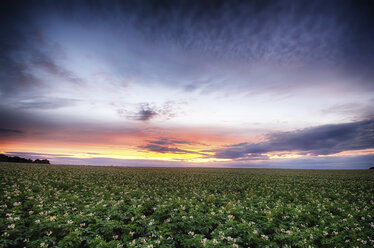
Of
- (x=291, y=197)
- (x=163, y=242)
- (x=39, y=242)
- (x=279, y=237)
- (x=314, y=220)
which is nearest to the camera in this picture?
(x=39, y=242)

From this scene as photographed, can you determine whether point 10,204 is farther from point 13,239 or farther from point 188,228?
point 188,228

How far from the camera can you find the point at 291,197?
17.8m

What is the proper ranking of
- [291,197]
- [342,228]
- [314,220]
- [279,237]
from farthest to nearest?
[291,197] < [314,220] < [342,228] < [279,237]

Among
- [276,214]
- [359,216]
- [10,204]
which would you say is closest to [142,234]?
[276,214]

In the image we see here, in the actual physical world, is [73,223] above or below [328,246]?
above

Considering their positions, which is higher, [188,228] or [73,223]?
[73,223]

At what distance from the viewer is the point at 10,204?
11.2 m

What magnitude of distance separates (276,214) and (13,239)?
13.3m

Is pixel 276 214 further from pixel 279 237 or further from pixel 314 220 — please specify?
pixel 279 237

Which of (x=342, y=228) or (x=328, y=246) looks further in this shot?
(x=342, y=228)

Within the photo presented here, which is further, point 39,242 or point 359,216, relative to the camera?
point 359,216

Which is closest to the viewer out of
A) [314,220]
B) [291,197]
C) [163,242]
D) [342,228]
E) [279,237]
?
[163,242]

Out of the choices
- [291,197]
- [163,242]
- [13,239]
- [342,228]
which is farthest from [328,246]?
[13,239]

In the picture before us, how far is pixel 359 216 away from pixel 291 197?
20.8ft
